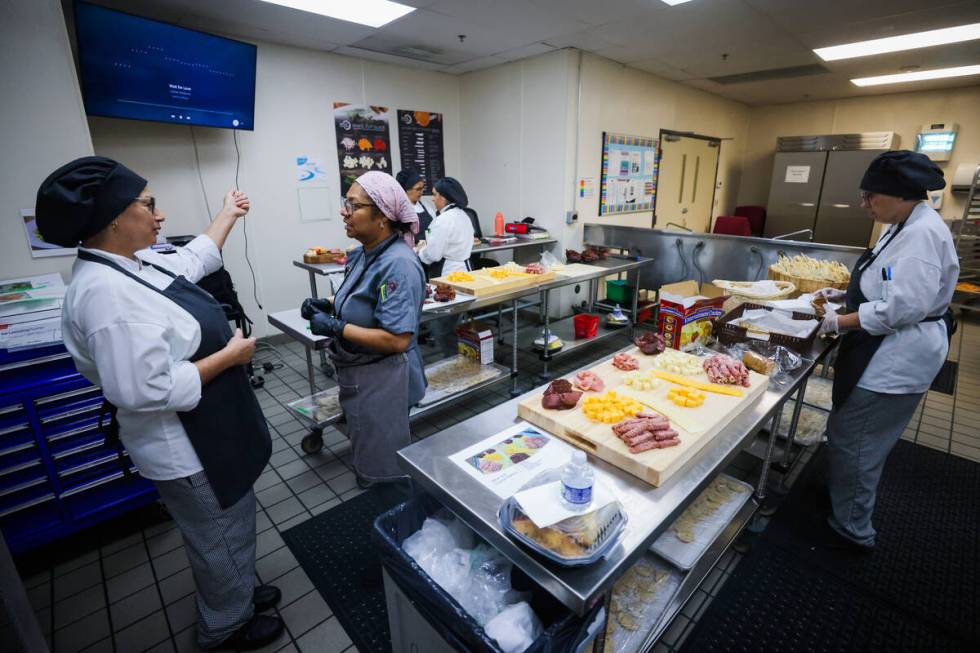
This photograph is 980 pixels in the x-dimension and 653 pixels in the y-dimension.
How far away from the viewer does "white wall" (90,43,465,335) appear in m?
3.96

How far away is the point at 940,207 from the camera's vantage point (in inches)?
259

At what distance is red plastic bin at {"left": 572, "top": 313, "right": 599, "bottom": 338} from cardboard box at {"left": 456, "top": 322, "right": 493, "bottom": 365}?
1050mm

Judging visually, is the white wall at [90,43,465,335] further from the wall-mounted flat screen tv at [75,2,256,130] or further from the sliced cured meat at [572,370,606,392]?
the sliced cured meat at [572,370,606,392]

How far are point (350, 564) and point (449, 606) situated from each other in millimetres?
1337

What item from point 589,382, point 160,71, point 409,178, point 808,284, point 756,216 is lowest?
point 589,382

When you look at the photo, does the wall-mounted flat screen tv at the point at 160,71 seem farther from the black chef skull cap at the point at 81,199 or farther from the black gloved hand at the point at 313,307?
the black chef skull cap at the point at 81,199

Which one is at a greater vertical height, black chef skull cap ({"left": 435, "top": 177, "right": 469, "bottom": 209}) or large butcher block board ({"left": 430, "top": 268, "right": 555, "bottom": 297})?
black chef skull cap ({"left": 435, "top": 177, "right": 469, "bottom": 209})

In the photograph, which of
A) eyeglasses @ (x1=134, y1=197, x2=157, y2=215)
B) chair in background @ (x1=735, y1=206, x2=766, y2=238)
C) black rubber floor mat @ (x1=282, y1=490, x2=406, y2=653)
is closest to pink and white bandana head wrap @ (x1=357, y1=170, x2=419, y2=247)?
eyeglasses @ (x1=134, y1=197, x2=157, y2=215)

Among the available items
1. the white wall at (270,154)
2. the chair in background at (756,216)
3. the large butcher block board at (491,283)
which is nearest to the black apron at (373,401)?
the large butcher block board at (491,283)

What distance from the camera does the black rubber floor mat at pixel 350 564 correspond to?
1.85m

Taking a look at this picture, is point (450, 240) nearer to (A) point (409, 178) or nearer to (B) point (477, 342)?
(A) point (409, 178)

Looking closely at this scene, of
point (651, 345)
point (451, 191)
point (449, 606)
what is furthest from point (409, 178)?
point (449, 606)

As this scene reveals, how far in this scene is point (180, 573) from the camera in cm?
212

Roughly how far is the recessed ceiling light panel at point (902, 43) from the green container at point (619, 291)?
306cm
